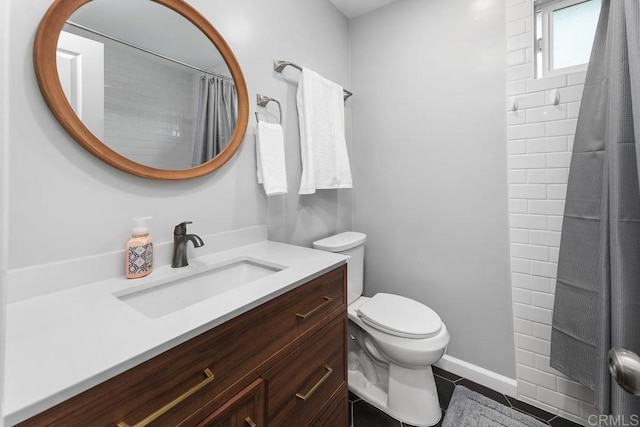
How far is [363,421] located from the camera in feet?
4.42

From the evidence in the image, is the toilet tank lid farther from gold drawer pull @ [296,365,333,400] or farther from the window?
the window

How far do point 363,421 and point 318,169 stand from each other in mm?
1325

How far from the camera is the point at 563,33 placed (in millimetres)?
1379

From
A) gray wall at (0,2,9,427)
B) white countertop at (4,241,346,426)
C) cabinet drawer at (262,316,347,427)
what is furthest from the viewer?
cabinet drawer at (262,316,347,427)

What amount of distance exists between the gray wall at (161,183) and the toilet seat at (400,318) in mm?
567

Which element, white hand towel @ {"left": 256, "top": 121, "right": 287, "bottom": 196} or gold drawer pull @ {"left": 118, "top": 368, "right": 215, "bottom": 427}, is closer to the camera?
gold drawer pull @ {"left": 118, "top": 368, "right": 215, "bottom": 427}

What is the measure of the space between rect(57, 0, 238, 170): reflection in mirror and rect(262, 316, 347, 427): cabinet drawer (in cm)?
84

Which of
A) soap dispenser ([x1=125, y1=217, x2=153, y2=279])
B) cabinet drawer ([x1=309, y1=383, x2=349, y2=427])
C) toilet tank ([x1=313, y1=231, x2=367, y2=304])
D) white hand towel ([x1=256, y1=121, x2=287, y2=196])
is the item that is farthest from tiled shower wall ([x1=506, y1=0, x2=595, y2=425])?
soap dispenser ([x1=125, y1=217, x2=153, y2=279])

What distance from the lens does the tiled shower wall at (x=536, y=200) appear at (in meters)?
1.31

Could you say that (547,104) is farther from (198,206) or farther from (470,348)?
(198,206)

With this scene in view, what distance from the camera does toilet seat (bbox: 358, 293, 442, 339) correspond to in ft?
4.24

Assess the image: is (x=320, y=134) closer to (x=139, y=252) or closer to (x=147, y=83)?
(x=147, y=83)

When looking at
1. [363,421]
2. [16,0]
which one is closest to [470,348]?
[363,421]

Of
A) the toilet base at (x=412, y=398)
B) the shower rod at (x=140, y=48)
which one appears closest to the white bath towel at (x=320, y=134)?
the shower rod at (x=140, y=48)
